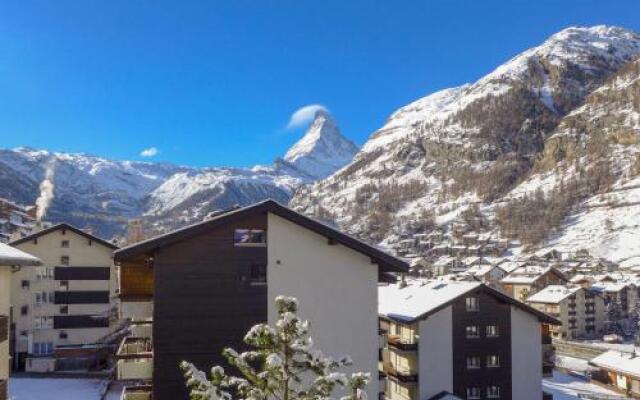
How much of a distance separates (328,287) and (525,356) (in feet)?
60.2

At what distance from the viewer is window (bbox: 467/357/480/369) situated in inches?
1291

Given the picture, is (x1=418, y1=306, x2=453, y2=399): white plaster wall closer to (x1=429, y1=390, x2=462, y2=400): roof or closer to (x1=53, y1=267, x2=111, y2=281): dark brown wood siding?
(x1=429, y1=390, x2=462, y2=400): roof

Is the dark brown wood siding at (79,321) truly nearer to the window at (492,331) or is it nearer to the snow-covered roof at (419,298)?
the snow-covered roof at (419,298)

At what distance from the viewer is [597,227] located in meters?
178

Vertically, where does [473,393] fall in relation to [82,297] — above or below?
below

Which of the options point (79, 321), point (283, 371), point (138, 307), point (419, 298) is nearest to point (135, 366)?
point (138, 307)

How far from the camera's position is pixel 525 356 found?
33.7 metres

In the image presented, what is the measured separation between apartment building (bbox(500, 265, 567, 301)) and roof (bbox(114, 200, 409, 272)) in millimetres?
94262

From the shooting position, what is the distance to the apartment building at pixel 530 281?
361 ft

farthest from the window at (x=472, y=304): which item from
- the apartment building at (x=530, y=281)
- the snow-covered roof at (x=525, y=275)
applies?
the snow-covered roof at (x=525, y=275)

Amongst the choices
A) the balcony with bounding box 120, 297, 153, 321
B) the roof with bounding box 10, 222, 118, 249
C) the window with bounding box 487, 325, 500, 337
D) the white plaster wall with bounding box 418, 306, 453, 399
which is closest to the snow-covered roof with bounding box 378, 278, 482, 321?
the white plaster wall with bounding box 418, 306, 453, 399

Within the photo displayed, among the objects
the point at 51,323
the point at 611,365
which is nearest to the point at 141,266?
the point at 51,323

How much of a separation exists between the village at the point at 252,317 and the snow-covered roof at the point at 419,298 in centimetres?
15

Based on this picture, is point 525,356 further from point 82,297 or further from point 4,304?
point 82,297
